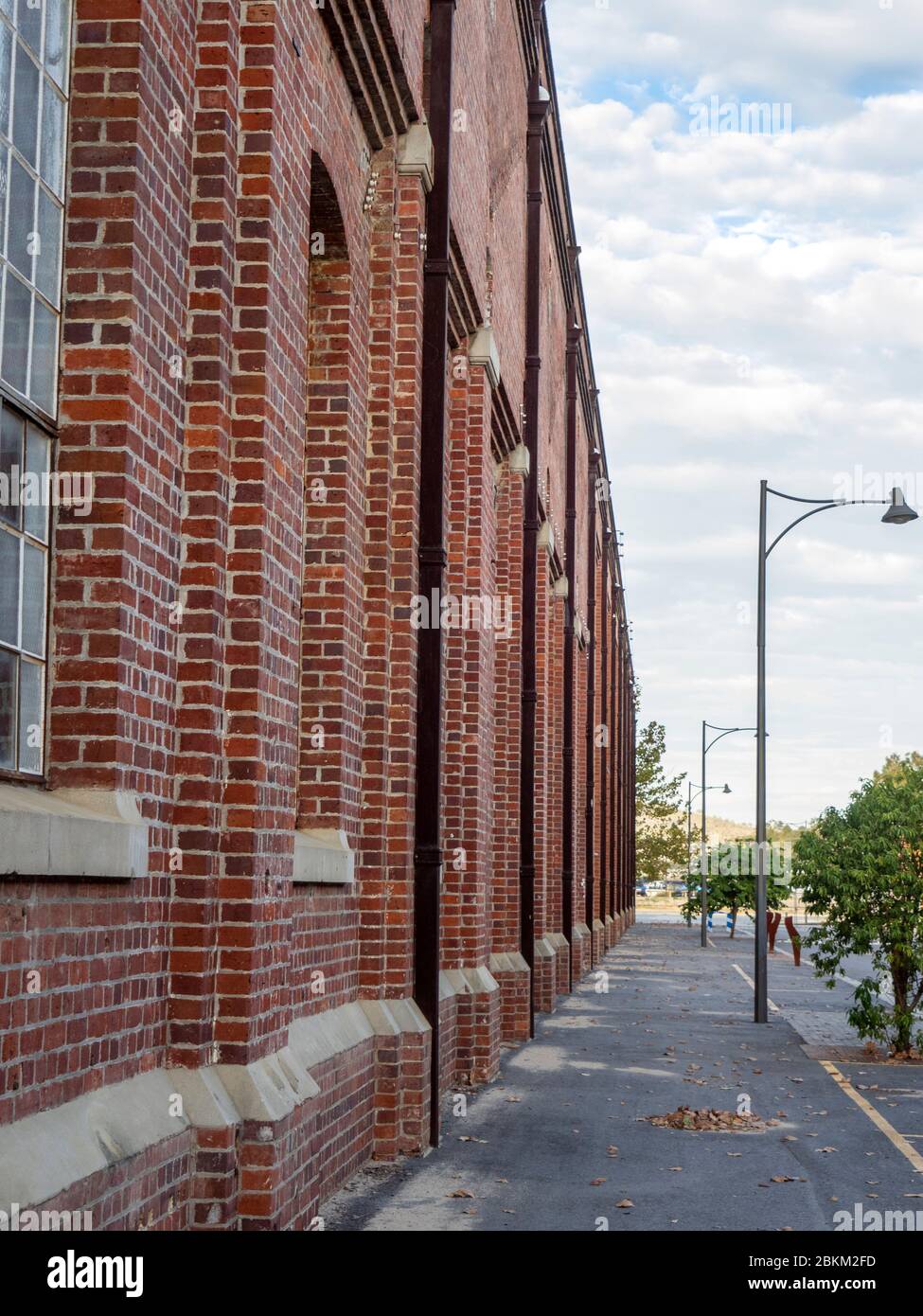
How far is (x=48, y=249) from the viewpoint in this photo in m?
5.46

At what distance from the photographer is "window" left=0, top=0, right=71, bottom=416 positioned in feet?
16.7

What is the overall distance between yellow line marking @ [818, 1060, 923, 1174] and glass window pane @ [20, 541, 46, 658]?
693 cm

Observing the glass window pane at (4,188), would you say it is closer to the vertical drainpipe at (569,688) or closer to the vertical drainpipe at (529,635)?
the vertical drainpipe at (529,635)

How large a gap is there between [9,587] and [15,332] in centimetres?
89

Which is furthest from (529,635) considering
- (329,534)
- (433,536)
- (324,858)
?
(324,858)

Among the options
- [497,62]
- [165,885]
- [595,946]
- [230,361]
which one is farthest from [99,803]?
[595,946]

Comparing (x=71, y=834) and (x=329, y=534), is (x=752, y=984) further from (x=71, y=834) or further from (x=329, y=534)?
(x=71, y=834)

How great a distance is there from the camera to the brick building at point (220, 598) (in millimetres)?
5223

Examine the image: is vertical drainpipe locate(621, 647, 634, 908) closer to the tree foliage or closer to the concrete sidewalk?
the tree foliage

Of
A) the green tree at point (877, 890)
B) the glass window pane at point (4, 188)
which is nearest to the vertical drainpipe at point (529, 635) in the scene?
the green tree at point (877, 890)

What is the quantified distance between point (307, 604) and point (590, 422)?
25675mm

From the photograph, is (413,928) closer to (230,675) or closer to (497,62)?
(230,675)

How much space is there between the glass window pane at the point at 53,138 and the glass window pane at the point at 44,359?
0.48 meters

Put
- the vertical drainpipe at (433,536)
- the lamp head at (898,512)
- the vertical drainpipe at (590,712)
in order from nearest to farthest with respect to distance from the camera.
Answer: the vertical drainpipe at (433,536) < the lamp head at (898,512) < the vertical drainpipe at (590,712)
